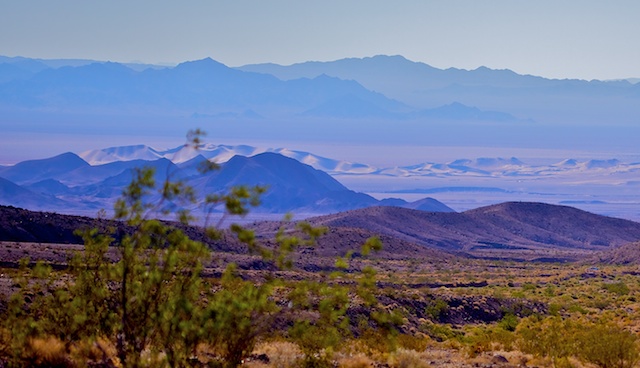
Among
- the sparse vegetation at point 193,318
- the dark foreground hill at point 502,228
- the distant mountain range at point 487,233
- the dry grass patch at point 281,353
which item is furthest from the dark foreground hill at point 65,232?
the dark foreground hill at point 502,228

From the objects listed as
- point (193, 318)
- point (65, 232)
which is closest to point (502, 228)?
point (65, 232)

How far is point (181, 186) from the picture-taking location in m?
14.6

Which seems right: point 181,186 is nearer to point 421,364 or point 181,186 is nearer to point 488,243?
point 421,364

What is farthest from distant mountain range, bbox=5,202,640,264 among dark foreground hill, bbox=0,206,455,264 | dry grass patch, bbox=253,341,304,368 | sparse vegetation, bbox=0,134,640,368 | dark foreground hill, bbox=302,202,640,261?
sparse vegetation, bbox=0,134,640,368

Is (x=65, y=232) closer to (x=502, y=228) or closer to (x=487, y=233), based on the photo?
(x=487, y=233)

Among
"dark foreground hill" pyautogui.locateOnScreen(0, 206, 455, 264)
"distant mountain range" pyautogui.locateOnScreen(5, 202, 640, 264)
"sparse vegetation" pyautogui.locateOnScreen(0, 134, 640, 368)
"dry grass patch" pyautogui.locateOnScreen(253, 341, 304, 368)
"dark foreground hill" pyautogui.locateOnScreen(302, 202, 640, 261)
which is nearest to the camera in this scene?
"sparse vegetation" pyautogui.locateOnScreen(0, 134, 640, 368)

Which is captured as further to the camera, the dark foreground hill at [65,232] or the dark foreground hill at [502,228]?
the dark foreground hill at [502,228]

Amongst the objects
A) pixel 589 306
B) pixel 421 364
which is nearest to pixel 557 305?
pixel 589 306

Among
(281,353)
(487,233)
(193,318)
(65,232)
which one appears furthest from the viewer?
(487,233)

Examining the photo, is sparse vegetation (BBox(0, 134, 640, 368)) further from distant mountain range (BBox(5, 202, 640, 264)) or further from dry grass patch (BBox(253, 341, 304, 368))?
distant mountain range (BBox(5, 202, 640, 264))

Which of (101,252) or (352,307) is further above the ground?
(101,252)

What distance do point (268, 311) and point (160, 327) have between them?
5.84ft

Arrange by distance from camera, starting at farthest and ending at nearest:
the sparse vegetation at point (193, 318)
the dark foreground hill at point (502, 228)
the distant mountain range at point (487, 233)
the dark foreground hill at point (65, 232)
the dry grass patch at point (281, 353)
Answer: the dark foreground hill at point (502, 228) < the distant mountain range at point (487, 233) < the dark foreground hill at point (65, 232) < the dry grass patch at point (281, 353) < the sparse vegetation at point (193, 318)

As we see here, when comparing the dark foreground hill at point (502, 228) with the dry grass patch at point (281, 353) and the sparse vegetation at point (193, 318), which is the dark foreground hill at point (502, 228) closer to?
the sparse vegetation at point (193, 318)
